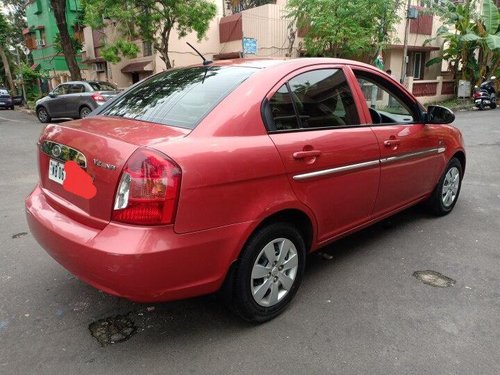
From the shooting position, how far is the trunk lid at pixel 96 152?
2.27 m

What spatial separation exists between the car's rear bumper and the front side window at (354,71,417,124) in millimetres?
1819

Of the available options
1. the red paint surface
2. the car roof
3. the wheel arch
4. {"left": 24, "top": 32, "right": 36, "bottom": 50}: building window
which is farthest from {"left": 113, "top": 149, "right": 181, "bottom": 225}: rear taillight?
{"left": 24, "top": 32, "right": 36, "bottom": 50}: building window

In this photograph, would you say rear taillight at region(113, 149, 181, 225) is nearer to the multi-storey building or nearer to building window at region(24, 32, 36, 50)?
the multi-storey building

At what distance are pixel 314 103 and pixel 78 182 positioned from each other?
1670 millimetres

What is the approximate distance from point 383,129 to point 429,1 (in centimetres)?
1840

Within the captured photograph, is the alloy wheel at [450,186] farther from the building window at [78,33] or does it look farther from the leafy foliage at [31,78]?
the leafy foliage at [31,78]

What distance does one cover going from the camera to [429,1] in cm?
1867

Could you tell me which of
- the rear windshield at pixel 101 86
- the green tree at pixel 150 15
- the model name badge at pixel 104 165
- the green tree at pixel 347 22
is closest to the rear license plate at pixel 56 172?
the model name badge at pixel 104 165

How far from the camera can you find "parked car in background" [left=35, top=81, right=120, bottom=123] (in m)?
14.0

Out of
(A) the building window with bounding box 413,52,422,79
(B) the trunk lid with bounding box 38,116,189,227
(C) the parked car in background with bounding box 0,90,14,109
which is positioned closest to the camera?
(B) the trunk lid with bounding box 38,116,189,227

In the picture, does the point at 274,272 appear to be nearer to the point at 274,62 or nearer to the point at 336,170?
the point at 336,170

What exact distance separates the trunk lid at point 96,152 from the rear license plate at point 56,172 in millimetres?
18

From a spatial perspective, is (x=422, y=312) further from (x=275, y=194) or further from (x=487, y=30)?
(x=487, y=30)

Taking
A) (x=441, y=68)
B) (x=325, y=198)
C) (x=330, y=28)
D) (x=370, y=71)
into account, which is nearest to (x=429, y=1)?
(x=441, y=68)
